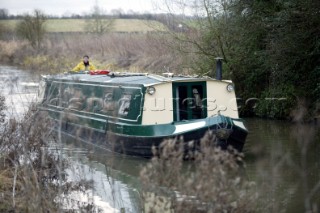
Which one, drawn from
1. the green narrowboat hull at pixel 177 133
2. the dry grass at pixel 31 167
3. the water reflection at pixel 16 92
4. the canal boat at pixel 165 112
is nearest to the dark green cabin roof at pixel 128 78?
the canal boat at pixel 165 112

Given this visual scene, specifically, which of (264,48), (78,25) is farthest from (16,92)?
(78,25)

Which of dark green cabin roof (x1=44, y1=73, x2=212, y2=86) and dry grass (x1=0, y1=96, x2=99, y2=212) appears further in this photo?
dark green cabin roof (x1=44, y1=73, x2=212, y2=86)

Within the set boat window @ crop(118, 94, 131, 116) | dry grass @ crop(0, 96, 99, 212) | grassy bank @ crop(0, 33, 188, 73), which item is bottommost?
dry grass @ crop(0, 96, 99, 212)

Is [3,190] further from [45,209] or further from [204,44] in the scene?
[204,44]

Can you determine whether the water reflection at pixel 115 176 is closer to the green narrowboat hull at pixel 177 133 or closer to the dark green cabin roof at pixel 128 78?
the green narrowboat hull at pixel 177 133

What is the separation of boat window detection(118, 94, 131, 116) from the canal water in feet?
3.07

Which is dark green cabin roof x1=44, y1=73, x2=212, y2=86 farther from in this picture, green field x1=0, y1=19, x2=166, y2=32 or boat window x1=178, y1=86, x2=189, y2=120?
green field x1=0, y1=19, x2=166, y2=32

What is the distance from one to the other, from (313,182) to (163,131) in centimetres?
305

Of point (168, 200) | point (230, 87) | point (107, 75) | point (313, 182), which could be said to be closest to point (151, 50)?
point (107, 75)

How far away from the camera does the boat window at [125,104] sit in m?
11.0

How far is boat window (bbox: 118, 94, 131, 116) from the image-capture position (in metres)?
11.0

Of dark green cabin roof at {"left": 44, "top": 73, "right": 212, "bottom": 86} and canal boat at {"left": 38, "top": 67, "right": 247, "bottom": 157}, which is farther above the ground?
dark green cabin roof at {"left": 44, "top": 73, "right": 212, "bottom": 86}

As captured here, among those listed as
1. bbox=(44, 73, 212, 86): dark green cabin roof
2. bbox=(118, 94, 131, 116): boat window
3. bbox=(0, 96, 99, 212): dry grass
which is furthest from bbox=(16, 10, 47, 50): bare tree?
bbox=(0, 96, 99, 212): dry grass

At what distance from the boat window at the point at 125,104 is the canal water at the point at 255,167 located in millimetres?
935
